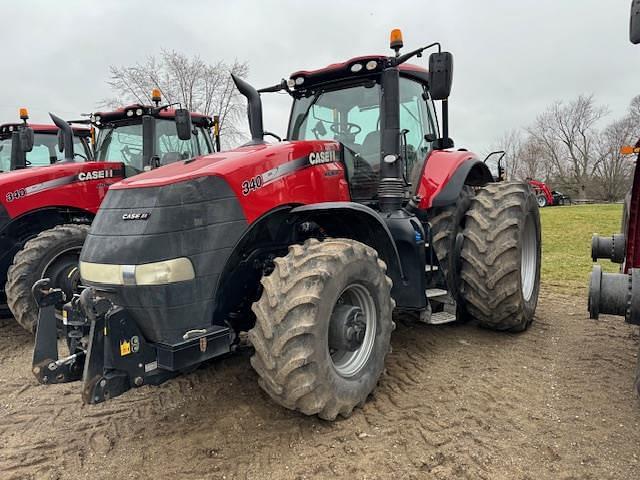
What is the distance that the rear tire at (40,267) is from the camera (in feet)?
16.1

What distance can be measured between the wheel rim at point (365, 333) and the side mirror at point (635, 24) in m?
1.99

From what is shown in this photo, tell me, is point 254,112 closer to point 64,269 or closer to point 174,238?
point 174,238

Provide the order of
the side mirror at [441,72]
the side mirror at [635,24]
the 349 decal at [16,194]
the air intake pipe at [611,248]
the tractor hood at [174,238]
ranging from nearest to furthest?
1. the side mirror at [635,24]
2. the tractor hood at [174,238]
3. the side mirror at [441,72]
4. the air intake pipe at [611,248]
5. the 349 decal at [16,194]

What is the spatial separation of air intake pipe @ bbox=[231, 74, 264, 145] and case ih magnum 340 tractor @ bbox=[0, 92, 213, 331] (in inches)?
59.9

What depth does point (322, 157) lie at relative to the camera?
147 inches

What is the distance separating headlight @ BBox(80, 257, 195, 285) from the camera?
268 cm

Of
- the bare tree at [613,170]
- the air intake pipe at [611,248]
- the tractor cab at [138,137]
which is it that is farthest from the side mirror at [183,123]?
the bare tree at [613,170]

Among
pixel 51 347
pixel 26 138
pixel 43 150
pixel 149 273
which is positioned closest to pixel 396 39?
pixel 149 273

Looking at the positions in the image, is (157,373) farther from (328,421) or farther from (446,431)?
(446,431)

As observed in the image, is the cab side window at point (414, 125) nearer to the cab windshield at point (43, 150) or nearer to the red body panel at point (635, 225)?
the red body panel at point (635, 225)

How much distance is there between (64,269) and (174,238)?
10.5 feet

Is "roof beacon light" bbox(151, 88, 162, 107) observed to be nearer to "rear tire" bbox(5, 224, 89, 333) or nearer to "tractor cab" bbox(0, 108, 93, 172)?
"tractor cab" bbox(0, 108, 93, 172)

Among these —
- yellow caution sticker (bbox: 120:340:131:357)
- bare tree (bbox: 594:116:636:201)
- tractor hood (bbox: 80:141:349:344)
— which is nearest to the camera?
yellow caution sticker (bbox: 120:340:131:357)

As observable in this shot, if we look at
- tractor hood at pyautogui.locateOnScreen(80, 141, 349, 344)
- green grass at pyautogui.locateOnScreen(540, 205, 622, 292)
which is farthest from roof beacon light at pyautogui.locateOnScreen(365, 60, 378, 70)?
green grass at pyautogui.locateOnScreen(540, 205, 622, 292)
